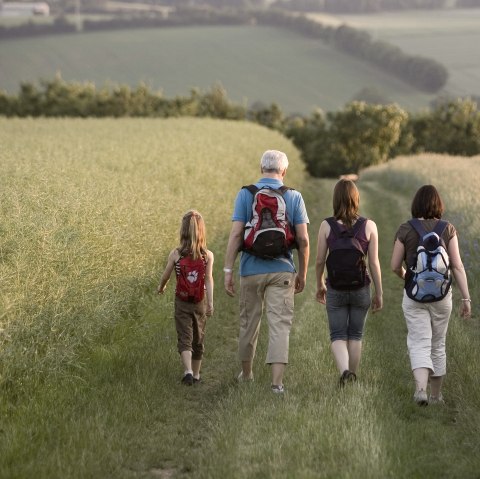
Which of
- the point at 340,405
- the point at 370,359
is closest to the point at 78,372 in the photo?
the point at 340,405

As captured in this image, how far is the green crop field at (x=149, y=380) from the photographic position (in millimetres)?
6328

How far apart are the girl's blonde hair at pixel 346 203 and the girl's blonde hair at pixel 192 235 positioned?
4.69 ft

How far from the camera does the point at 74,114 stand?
3179 inches

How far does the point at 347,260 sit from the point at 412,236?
2.27ft

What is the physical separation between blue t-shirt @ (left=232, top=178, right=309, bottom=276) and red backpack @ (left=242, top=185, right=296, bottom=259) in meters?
0.07

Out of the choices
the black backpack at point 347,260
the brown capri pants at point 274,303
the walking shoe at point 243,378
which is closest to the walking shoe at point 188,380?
the walking shoe at point 243,378

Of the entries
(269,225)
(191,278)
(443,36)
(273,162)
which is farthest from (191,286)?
(443,36)

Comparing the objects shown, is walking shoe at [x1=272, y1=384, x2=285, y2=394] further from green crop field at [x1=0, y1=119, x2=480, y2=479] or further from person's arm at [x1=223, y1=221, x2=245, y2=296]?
person's arm at [x1=223, y1=221, x2=245, y2=296]

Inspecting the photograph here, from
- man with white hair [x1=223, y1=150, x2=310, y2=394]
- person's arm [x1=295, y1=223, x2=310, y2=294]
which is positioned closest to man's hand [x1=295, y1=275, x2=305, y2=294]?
man with white hair [x1=223, y1=150, x2=310, y2=394]

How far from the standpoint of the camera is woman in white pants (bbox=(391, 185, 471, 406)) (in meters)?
8.05

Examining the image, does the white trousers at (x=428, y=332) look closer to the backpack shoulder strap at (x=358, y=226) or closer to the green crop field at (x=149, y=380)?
the green crop field at (x=149, y=380)

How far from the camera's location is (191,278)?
8.77 metres

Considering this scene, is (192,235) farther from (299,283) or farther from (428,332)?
(428,332)

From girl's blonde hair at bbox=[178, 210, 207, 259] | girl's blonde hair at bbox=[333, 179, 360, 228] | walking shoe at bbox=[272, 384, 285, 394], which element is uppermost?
girl's blonde hair at bbox=[333, 179, 360, 228]
